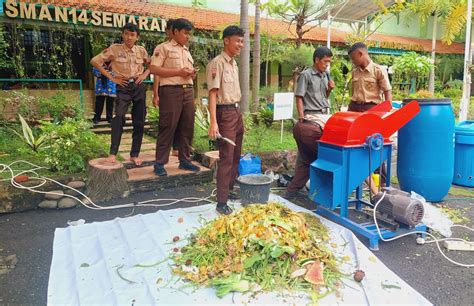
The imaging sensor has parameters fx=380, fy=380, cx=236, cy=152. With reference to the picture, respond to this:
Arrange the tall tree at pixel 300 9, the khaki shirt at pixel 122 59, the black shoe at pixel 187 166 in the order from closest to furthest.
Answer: the khaki shirt at pixel 122 59
the black shoe at pixel 187 166
the tall tree at pixel 300 9

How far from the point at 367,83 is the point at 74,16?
20.8 feet

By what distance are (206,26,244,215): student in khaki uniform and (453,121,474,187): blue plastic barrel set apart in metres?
3.24

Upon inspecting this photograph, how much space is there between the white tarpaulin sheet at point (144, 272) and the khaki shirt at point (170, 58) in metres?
1.88

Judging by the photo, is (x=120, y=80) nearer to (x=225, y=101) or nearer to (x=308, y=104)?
(x=225, y=101)

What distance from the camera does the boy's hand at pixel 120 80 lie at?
487 centimetres

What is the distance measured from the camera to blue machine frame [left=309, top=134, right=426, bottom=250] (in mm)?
3541

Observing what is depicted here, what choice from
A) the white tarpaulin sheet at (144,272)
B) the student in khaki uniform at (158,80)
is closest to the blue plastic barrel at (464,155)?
the white tarpaulin sheet at (144,272)

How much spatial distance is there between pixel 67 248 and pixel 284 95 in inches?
168

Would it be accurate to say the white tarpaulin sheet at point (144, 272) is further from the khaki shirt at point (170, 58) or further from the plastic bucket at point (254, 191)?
the khaki shirt at point (170, 58)

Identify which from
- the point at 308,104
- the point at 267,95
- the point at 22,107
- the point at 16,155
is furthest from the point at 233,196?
the point at 267,95

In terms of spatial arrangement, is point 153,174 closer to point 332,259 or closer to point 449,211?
point 332,259

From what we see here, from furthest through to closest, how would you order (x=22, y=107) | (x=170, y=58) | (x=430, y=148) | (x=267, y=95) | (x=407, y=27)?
(x=407, y=27), (x=267, y=95), (x=22, y=107), (x=170, y=58), (x=430, y=148)

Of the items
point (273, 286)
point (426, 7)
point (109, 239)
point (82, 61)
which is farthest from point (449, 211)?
point (426, 7)

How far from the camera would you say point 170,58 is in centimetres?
479
